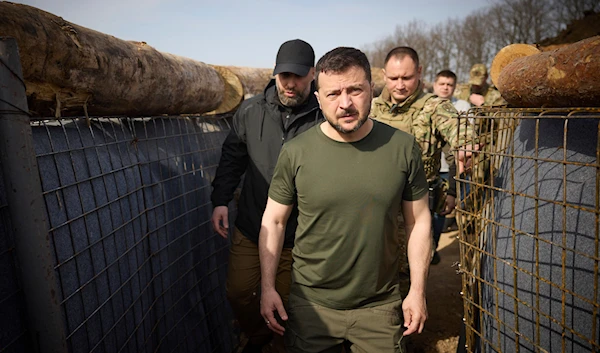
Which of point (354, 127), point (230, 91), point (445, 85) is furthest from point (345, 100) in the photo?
point (445, 85)

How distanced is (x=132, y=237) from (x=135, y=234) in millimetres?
39

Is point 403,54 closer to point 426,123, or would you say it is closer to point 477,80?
point 426,123

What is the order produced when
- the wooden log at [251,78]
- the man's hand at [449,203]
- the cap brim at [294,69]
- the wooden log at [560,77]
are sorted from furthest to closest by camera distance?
the wooden log at [251,78] < the man's hand at [449,203] < the cap brim at [294,69] < the wooden log at [560,77]

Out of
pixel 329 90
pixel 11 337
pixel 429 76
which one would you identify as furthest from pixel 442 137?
pixel 429 76

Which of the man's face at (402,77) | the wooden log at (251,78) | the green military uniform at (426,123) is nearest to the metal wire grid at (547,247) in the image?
the green military uniform at (426,123)

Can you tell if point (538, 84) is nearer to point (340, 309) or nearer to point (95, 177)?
point (340, 309)

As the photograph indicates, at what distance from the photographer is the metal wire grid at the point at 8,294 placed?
1.53 m

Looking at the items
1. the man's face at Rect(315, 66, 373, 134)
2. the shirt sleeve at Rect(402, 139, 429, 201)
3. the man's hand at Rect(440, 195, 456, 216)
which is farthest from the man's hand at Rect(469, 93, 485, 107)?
the man's face at Rect(315, 66, 373, 134)

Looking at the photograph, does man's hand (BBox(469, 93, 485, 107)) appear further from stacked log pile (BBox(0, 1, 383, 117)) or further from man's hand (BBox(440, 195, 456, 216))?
stacked log pile (BBox(0, 1, 383, 117))

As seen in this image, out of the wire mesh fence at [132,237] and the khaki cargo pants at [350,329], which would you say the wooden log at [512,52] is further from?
the wire mesh fence at [132,237]

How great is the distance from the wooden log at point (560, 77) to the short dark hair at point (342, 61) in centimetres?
67

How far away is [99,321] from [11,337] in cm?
54

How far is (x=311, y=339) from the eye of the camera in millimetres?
2127

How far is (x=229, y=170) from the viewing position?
10.5ft
